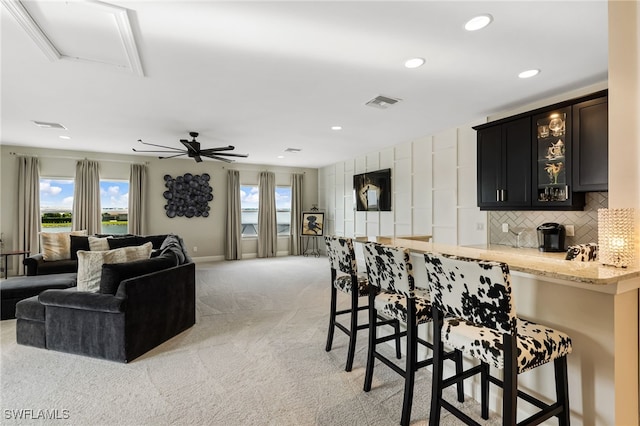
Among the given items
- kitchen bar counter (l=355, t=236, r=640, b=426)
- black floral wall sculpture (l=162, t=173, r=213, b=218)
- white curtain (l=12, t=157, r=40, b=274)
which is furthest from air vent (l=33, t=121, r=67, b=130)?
kitchen bar counter (l=355, t=236, r=640, b=426)

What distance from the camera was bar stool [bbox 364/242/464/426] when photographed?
1.86m

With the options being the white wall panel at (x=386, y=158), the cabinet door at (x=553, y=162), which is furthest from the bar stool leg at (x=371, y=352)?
the white wall panel at (x=386, y=158)

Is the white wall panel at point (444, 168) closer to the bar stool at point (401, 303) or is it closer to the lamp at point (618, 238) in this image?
the bar stool at point (401, 303)

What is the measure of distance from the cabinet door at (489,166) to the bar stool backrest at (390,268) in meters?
2.44

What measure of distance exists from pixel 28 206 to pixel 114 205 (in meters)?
1.44

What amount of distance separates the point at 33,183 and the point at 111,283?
5.40 m

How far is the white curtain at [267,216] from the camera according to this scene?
8414mm

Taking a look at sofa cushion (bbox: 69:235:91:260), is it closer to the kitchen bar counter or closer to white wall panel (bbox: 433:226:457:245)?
white wall panel (bbox: 433:226:457:245)

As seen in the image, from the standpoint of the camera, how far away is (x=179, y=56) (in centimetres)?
252

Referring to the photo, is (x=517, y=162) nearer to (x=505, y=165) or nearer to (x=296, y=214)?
(x=505, y=165)

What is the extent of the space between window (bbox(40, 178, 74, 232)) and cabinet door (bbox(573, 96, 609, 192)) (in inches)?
342

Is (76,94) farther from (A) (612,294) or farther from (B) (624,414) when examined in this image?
(B) (624,414)

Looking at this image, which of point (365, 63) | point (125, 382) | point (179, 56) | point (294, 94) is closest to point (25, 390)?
point (125, 382)

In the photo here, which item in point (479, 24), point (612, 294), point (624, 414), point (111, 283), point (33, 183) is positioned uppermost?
point (479, 24)
